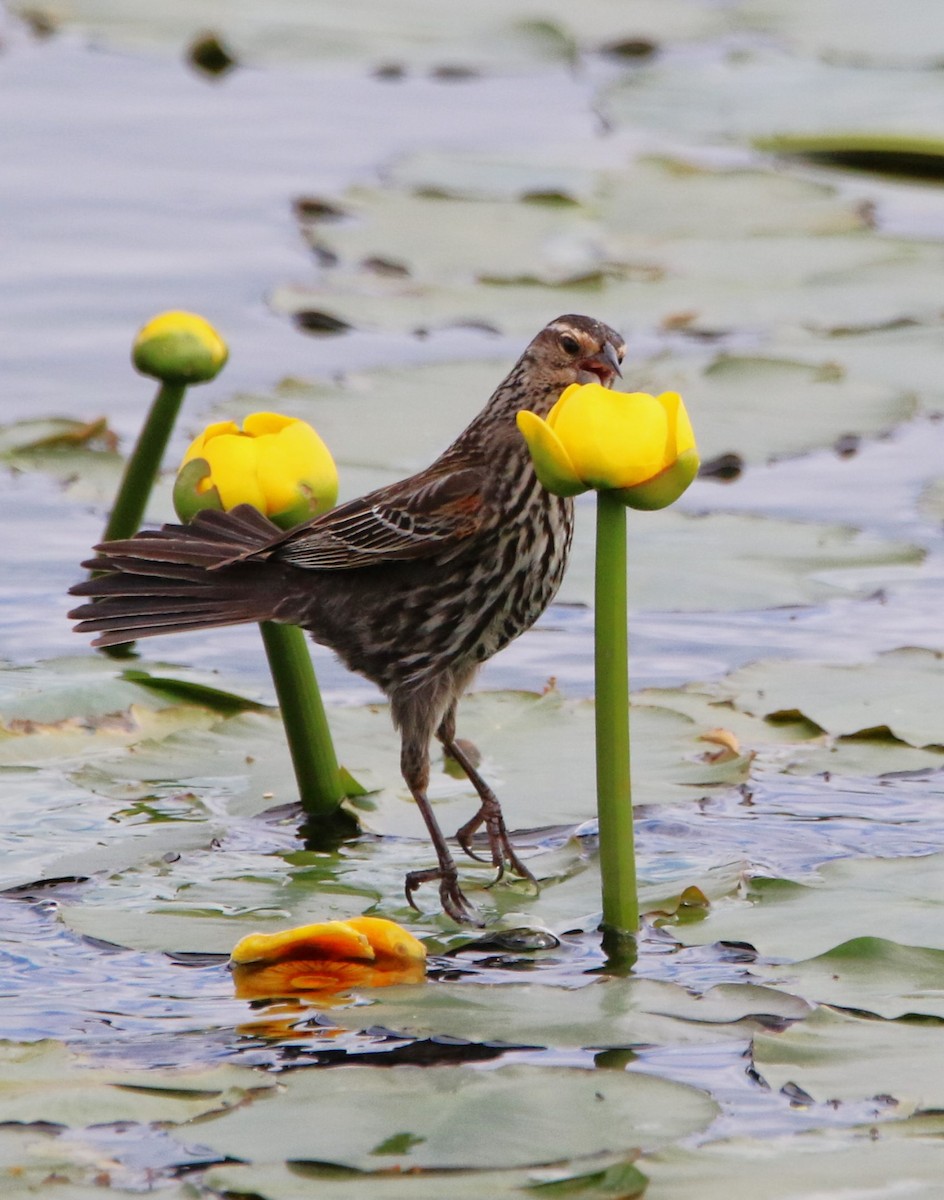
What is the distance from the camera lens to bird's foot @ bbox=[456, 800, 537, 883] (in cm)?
386

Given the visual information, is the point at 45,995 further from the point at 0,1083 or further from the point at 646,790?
the point at 646,790

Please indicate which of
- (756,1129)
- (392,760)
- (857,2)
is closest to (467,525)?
(392,760)

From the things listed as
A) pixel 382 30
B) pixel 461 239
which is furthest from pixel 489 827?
pixel 382 30

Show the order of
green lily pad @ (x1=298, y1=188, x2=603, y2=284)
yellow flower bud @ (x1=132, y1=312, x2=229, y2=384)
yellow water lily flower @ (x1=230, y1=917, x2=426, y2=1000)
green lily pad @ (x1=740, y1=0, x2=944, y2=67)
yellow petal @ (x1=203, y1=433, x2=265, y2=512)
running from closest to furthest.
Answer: yellow water lily flower @ (x1=230, y1=917, x2=426, y2=1000), yellow petal @ (x1=203, y1=433, x2=265, y2=512), yellow flower bud @ (x1=132, y1=312, x2=229, y2=384), green lily pad @ (x1=298, y1=188, x2=603, y2=284), green lily pad @ (x1=740, y1=0, x2=944, y2=67)

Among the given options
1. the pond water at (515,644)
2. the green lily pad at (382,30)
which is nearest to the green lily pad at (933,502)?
the pond water at (515,644)

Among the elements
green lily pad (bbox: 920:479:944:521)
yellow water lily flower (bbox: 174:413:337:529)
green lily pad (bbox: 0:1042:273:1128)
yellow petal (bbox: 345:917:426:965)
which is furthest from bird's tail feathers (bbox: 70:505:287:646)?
green lily pad (bbox: 920:479:944:521)

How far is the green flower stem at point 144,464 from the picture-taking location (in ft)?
15.3

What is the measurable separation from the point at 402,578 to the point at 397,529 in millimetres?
105

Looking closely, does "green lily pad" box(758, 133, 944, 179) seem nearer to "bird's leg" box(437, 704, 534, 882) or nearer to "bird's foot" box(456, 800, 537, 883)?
"bird's leg" box(437, 704, 534, 882)

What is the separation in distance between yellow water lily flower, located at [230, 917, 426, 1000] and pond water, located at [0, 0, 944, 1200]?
0.17ft

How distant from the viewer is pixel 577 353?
Answer: 171 inches

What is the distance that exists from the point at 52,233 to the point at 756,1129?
6057 millimetres

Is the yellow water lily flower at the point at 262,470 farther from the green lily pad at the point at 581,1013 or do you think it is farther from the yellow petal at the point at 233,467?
the green lily pad at the point at 581,1013

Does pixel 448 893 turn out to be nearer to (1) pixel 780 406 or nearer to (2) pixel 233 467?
(2) pixel 233 467
